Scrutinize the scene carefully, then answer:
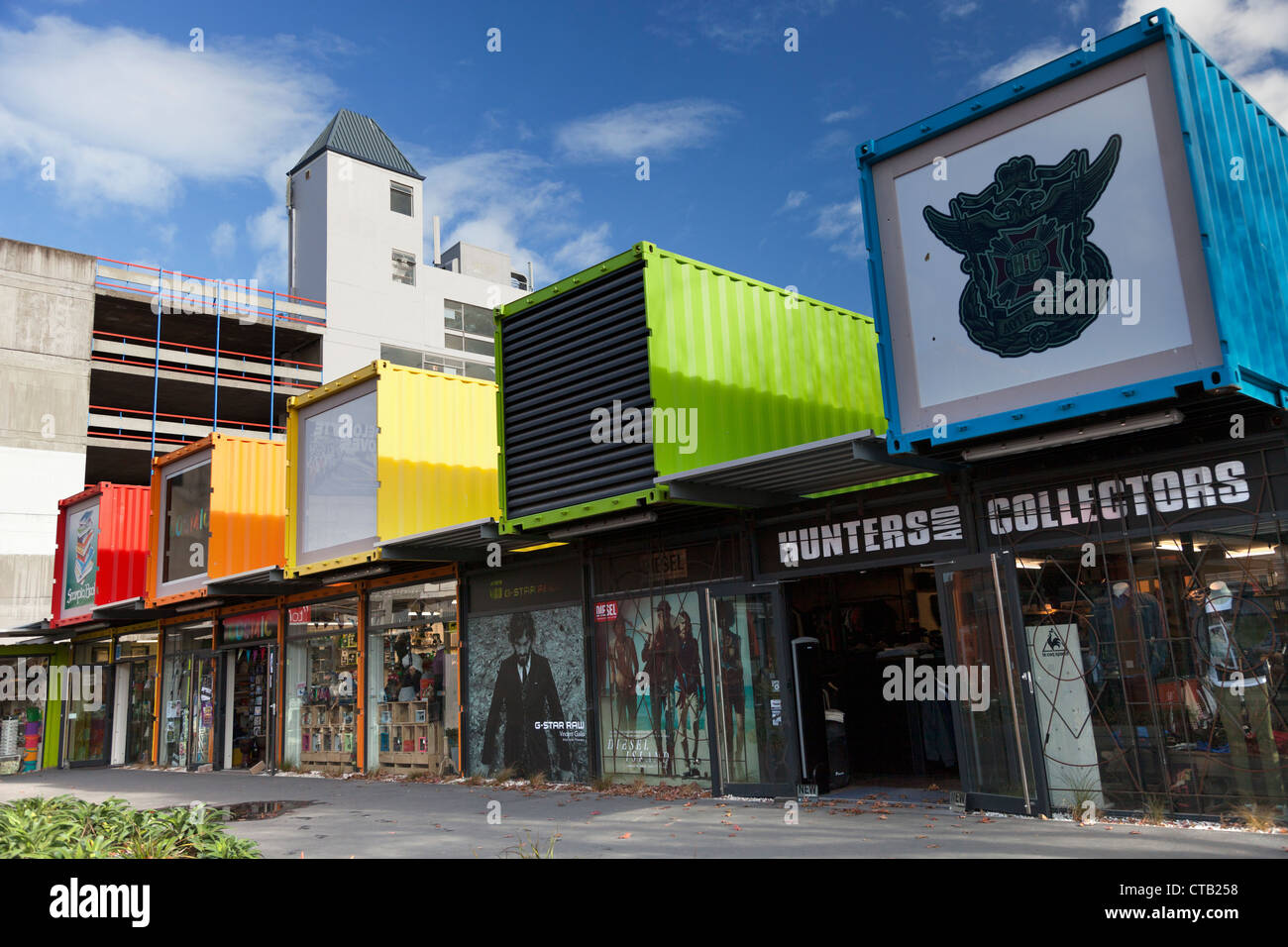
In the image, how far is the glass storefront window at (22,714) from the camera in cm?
2631

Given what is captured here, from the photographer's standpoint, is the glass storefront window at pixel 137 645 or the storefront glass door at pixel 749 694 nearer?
the storefront glass door at pixel 749 694

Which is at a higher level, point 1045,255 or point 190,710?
point 1045,255

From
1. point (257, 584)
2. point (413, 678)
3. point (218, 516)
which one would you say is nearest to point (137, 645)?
point (218, 516)

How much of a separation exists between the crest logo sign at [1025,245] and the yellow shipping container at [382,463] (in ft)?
28.2

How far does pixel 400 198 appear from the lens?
49844 millimetres

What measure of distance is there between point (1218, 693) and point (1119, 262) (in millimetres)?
3915

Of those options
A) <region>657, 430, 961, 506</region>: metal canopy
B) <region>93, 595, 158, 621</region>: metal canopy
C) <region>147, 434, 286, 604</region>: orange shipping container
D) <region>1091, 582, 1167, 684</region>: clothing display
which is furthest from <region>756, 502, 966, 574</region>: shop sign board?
<region>93, 595, 158, 621</region>: metal canopy

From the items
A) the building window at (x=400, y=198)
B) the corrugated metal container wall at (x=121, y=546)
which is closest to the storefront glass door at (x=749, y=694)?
the corrugated metal container wall at (x=121, y=546)

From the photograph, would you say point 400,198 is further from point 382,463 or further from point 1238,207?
point 1238,207

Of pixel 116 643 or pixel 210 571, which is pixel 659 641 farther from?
pixel 116 643

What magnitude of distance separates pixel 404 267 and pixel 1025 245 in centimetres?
4395

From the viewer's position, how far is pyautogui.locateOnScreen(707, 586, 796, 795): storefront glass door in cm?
1153

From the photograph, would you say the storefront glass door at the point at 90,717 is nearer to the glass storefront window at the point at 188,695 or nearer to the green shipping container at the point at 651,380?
the glass storefront window at the point at 188,695

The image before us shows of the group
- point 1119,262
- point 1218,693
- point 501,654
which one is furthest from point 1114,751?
point 501,654
